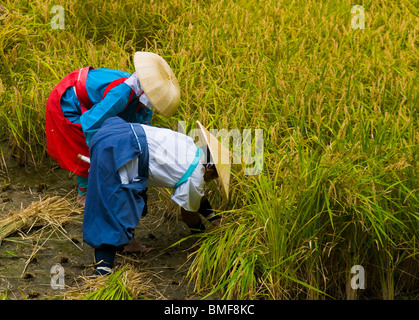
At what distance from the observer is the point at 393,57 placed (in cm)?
462

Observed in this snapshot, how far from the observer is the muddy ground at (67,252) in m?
3.26

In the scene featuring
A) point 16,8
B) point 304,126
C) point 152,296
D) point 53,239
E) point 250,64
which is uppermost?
point 16,8

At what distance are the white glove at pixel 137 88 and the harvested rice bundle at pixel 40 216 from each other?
2.89ft

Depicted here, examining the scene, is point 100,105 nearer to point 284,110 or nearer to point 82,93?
point 82,93

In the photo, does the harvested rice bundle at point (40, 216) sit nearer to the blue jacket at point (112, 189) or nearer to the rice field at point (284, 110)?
the rice field at point (284, 110)

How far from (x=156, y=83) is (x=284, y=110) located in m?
0.98

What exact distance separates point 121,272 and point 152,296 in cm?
22

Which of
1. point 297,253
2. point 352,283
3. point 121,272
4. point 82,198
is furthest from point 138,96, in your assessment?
point 352,283

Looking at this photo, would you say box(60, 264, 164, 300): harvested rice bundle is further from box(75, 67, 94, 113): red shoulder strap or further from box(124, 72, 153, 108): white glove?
box(75, 67, 94, 113): red shoulder strap

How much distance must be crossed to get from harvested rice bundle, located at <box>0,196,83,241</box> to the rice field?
1.78 ft

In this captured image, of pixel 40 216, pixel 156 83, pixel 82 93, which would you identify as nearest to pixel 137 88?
pixel 156 83

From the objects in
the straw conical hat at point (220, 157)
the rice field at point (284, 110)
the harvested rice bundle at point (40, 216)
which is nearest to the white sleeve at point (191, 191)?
the straw conical hat at point (220, 157)

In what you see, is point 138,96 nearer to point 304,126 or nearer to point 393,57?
point 304,126

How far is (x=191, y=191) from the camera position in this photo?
10.7ft
